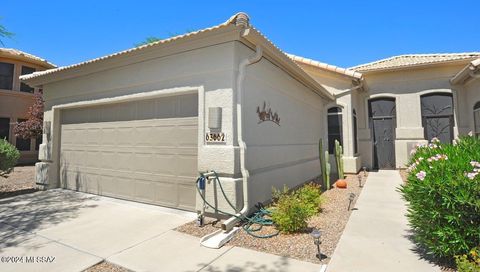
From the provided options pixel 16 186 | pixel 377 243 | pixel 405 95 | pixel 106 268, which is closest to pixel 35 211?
pixel 106 268

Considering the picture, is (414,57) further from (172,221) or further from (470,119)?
(172,221)

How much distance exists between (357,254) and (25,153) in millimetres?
20054

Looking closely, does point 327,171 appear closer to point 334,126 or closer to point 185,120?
point 334,126

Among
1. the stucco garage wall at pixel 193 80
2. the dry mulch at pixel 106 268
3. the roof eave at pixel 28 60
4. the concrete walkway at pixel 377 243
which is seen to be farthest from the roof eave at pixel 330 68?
the roof eave at pixel 28 60

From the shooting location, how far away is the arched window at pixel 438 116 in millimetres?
13234

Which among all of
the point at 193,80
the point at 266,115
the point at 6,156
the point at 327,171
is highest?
the point at 193,80

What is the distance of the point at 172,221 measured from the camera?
5.36 metres

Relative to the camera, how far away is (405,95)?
535 inches

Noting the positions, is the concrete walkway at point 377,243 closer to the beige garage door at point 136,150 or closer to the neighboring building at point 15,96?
the beige garage door at point 136,150

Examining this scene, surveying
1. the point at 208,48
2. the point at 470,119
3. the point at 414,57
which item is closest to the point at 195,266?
the point at 208,48

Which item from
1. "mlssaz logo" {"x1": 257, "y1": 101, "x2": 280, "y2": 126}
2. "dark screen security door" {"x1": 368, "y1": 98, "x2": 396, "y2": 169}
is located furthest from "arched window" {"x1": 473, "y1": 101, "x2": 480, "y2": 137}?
"mlssaz logo" {"x1": 257, "y1": 101, "x2": 280, "y2": 126}

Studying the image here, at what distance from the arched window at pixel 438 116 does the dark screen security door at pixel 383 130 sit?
1.45m

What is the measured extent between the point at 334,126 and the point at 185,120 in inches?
359

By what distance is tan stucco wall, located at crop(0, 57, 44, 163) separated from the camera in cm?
1639
